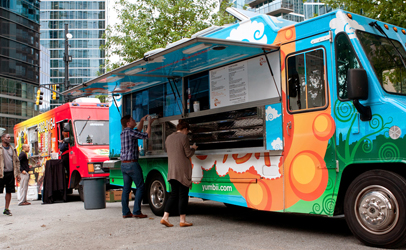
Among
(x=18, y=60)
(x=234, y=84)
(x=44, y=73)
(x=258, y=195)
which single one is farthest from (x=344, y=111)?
(x=44, y=73)

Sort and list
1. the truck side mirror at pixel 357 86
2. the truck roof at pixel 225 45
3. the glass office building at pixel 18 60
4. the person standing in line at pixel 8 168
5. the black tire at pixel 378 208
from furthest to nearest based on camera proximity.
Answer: the glass office building at pixel 18 60 → the person standing in line at pixel 8 168 → the truck roof at pixel 225 45 → the truck side mirror at pixel 357 86 → the black tire at pixel 378 208

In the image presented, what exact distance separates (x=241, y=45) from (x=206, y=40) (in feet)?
1.96

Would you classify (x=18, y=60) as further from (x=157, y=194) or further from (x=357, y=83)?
(x=357, y=83)

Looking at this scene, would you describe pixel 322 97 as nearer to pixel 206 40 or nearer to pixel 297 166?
pixel 297 166

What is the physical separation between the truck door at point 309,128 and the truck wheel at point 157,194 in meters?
3.27

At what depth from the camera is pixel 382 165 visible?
5492mm

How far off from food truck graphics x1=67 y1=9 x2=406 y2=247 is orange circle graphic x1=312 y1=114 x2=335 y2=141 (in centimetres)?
1

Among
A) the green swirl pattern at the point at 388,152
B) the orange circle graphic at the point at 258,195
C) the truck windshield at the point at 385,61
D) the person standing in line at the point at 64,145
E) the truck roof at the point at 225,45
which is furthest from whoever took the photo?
the person standing in line at the point at 64,145

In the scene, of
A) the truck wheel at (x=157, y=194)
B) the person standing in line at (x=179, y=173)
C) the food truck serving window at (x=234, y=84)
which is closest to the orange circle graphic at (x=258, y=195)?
→ the person standing in line at (x=179, y=173)

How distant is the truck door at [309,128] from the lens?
5930 millimetres

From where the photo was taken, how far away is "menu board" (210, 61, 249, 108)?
24.4ft

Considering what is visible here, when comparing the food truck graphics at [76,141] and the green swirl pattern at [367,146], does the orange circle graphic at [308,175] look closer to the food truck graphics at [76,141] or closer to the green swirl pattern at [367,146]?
the green swirl pattern at [367,146]

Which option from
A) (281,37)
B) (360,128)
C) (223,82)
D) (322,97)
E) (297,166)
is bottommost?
(297,166)

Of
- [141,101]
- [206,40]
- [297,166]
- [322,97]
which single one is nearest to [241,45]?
[206,40]
